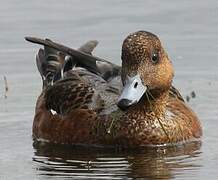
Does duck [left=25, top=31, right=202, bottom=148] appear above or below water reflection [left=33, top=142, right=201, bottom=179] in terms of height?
above

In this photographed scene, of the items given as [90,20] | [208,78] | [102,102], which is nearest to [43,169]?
[102,102]

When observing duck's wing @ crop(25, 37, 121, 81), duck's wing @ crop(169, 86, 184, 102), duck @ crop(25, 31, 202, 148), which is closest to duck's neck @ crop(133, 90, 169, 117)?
duck @ crop(25, 31, 202, 148)

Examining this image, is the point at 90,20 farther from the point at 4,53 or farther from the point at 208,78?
the point at 208,78

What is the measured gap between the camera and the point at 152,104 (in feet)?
34.8

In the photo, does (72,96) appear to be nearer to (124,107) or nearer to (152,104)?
(152,104)

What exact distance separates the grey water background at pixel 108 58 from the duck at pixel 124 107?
0.15 metres

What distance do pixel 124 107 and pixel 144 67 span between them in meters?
0.56

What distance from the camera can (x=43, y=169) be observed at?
9750 mm

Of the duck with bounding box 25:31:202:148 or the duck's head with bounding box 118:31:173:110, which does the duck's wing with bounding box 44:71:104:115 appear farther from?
the duck's head with bounding box 118:31:173:110

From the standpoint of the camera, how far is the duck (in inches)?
405

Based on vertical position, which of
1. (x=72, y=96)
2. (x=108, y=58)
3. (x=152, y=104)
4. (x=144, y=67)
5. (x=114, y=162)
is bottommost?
(x=114, y=162)

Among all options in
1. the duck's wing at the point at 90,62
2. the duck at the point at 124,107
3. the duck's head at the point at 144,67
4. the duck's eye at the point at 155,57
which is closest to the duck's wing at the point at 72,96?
the duck at the point at 124,107

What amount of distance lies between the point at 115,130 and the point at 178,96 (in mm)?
1092

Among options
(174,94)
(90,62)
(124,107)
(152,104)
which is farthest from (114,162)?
(90,62)
